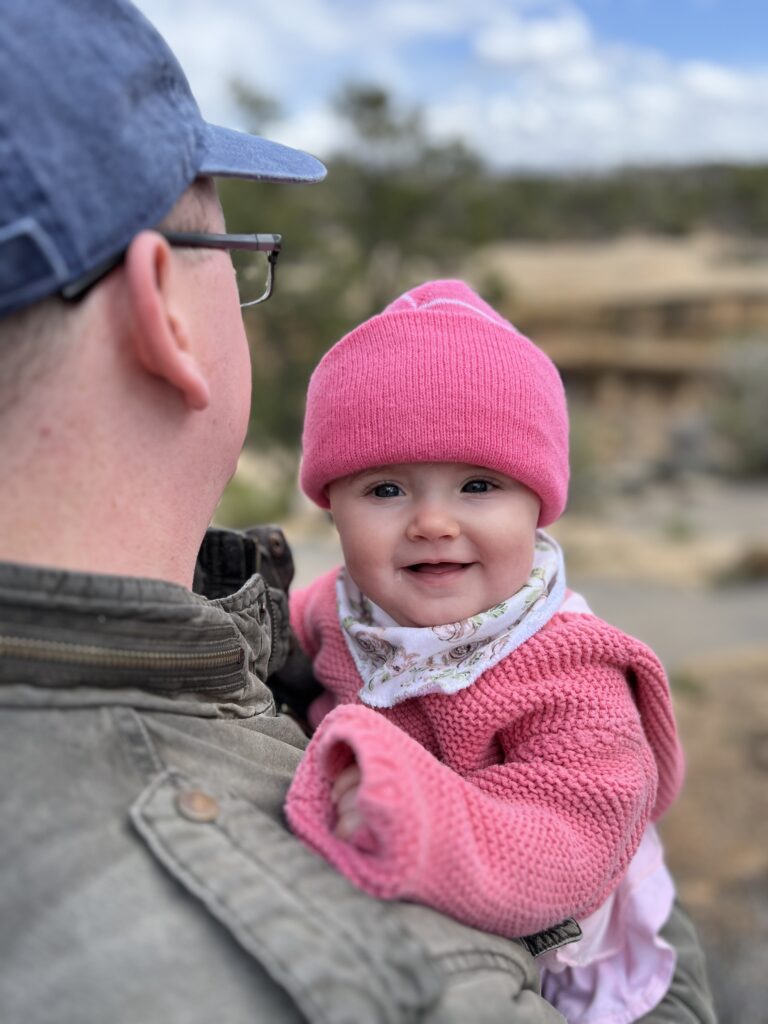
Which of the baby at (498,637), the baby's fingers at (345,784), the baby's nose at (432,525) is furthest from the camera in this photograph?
the baby's nose at (432,525)

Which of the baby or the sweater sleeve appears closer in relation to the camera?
the sweater sleeve

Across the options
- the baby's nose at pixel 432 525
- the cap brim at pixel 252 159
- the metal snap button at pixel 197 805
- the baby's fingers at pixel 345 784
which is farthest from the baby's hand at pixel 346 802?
the cap brim at pixel 252 159

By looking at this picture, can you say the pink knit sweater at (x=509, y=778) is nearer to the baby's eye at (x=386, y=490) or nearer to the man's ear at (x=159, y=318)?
the baby's eye at (x=386, y=490)

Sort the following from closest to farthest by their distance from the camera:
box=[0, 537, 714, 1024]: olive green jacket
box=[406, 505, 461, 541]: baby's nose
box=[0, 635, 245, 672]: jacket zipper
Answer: box=[0, 537, 714, 1024]: olive green jacket, box=[0, 635, 245, 672]: jacket zipper, box=[406, 505, 461, 541]: baby's nose

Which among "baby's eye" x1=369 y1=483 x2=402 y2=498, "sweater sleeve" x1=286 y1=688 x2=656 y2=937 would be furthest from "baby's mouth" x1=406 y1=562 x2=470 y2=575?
"sweater sleeve" x1=286 y1=688 x2=656 y2=937

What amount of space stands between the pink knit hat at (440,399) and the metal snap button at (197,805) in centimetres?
66

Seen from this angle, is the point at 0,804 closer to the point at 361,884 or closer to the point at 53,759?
the point at 53,759

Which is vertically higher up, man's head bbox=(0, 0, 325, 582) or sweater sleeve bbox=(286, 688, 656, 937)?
man's head bbox=(0, 0, 325, 582)

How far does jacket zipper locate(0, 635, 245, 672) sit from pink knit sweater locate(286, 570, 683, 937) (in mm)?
175

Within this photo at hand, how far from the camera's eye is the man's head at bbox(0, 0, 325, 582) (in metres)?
1.06

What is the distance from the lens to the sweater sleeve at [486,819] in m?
1.13

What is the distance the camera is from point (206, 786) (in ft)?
3.79

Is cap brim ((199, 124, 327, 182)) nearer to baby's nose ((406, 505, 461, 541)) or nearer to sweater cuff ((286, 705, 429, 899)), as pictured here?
baby's nose ((406, 505, 461, 541))

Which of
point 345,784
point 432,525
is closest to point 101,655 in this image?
point 345,784
